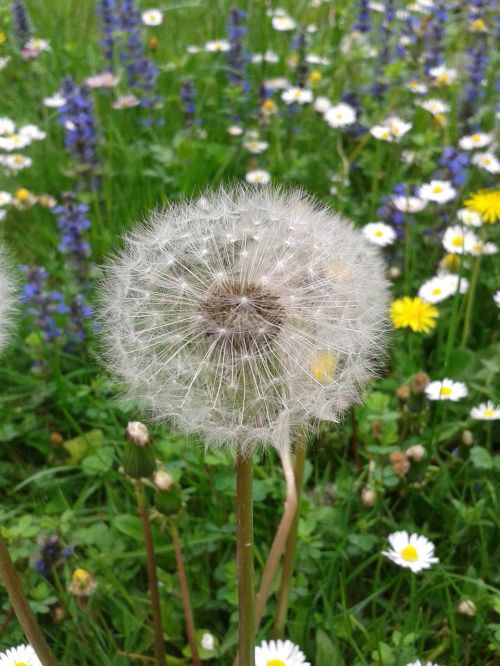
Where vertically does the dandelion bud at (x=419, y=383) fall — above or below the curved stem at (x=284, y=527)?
above

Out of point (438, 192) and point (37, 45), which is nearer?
point (438, 192)

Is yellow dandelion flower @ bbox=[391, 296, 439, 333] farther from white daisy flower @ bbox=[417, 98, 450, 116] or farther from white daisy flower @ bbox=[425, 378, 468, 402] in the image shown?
white daisy flower @ bbox=[417, 98, 450, 116]

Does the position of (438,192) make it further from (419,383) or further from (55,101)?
(55,101)

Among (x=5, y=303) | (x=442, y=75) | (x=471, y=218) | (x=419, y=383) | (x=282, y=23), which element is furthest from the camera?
(x=282, y=23)

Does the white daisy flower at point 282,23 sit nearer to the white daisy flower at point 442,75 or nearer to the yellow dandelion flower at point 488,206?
the white daisy flower at point 442,75

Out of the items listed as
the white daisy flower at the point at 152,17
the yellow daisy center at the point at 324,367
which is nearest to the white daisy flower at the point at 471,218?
the yellow daisy center at the point at 324,367

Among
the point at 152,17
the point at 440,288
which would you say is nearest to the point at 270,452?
the point at 440,288
